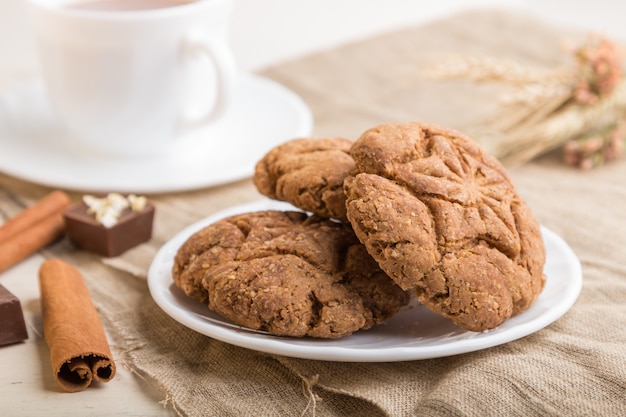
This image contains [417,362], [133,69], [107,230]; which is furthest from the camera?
[133,69]

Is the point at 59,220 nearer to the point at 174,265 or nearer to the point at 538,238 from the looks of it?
the point at 174,265

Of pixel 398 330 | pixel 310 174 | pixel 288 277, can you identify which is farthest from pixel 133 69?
pixel 398 330

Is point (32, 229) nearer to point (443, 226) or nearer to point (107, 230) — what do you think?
point (107, 230)

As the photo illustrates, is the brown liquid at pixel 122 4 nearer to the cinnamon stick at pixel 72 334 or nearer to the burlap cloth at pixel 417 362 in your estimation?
the burlap cloth at pixel 417 362

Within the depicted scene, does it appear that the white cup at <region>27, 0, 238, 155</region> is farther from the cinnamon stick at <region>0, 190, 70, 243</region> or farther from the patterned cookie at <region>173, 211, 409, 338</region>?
the patterned cookie at <region>173, 211, 409, 338</region>

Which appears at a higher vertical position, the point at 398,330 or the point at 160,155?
the point at 398,330

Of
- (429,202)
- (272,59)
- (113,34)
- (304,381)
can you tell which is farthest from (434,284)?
(272,59)
